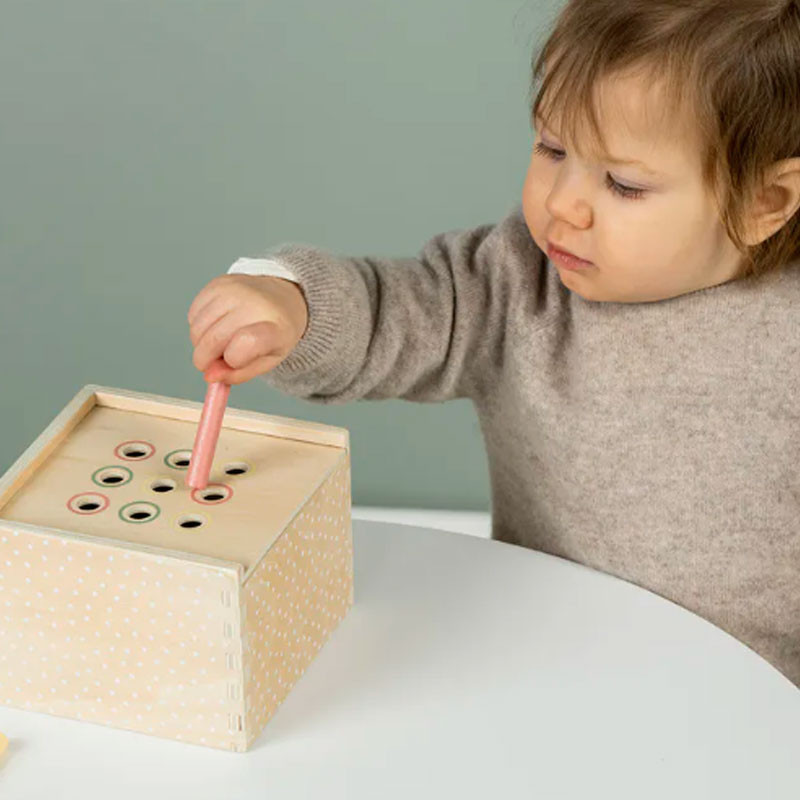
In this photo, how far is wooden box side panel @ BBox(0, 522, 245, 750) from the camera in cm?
68

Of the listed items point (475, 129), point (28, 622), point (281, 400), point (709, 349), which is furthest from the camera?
point (281, 400)

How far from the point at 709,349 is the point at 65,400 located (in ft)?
3.03

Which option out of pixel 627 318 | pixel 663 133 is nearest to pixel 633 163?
pixel 663 133

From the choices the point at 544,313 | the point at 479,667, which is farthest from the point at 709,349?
the point at 479,667

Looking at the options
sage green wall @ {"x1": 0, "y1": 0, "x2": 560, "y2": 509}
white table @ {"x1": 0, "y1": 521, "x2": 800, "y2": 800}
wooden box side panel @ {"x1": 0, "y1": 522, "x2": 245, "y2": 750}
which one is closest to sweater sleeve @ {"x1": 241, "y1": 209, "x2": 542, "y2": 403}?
white table @ {"x1": 0, "y1": 521, "x2": 800, "y2": 800}

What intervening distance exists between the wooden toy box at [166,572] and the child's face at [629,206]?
0.20m

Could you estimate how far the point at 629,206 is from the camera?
2.84 ft

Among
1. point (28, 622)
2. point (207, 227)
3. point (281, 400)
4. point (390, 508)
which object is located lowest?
point (390, 508)

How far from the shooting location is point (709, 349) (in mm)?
952

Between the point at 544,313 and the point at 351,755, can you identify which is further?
the point at 544,313

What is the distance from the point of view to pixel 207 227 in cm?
159

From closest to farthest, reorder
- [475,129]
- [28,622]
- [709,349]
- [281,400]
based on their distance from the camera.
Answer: [28,622]
[709,349]
[475,129]
[281,400]

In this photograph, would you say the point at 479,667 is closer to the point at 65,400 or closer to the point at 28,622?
the point at 28,622

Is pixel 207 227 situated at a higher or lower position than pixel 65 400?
higher
